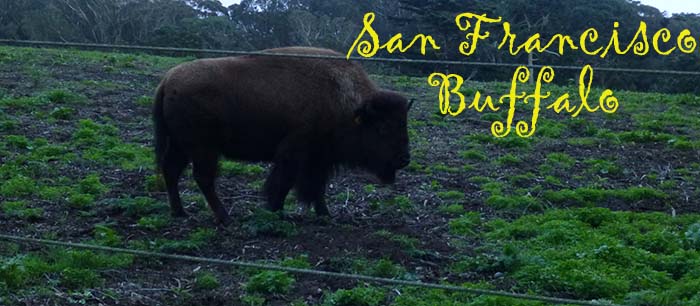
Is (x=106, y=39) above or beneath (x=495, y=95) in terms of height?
beneath

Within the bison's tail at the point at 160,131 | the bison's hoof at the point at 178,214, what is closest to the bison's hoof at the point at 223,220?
the bison's hoof at the point at 178,214

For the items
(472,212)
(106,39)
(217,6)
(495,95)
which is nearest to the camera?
(472,212)

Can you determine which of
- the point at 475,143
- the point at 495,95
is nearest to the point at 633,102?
the point at 495,95

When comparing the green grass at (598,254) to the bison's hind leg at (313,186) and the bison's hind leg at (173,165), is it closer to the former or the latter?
the bison's hind leg at (313,186)

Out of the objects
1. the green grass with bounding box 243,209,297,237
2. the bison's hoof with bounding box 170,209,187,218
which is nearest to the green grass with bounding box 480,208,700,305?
the green grass with bounding box 243,209,297,237

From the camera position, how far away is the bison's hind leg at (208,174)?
774cm

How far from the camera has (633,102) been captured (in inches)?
581

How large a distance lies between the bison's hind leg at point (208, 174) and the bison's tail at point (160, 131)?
405mm

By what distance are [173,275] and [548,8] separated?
80.4 ft

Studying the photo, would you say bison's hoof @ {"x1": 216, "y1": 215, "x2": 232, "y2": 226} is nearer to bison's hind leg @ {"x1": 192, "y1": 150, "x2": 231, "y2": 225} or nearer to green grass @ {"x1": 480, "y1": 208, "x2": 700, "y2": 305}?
bison's hind leg @ {"x1": 192, "y1": 150, "x2": 231, "y2": 225}

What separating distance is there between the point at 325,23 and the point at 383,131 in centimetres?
2509

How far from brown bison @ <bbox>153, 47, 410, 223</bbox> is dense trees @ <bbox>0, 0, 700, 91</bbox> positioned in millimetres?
16443

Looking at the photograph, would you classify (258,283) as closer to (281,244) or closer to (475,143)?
(281,244)

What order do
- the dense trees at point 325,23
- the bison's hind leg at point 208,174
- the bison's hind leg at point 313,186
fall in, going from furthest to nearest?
the dense trees at point 325,23, the bison's hind leg at point 313,186, the bison's hind leg at point 208,174
